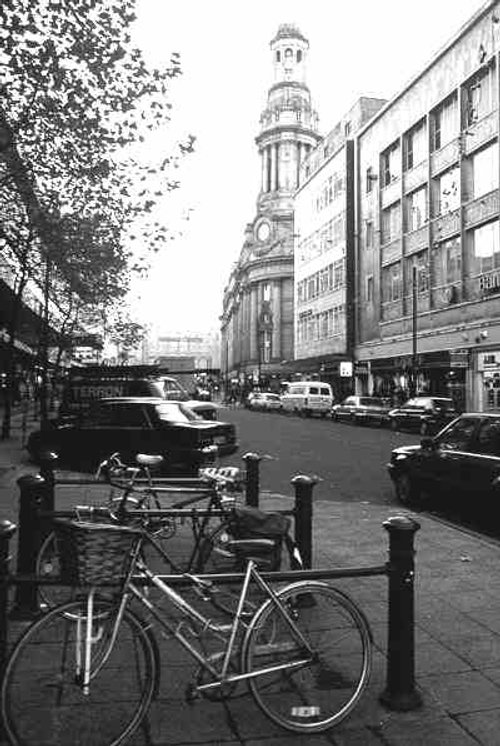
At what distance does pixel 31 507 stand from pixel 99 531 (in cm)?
199

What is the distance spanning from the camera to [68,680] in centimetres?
329

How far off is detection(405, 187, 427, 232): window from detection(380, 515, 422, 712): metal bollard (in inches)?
1544

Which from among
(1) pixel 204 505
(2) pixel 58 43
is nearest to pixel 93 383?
(2) pixel 58 43

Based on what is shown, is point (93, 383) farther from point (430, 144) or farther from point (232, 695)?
point (430, 144)

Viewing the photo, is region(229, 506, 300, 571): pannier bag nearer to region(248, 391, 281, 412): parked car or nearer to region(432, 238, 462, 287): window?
region(432, 238, 462, 287): window

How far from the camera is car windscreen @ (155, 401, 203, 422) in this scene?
13.7 metres

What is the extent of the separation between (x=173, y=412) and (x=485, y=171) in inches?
1034

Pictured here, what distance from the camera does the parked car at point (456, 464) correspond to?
351 inches

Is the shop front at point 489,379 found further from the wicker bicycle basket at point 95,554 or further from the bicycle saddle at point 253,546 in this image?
the wicker bicycle basket at point 95,554

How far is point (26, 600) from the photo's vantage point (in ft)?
16.5

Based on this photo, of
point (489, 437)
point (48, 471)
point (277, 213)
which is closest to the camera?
point (48, 471)

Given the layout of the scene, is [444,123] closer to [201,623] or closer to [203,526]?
[203,526]

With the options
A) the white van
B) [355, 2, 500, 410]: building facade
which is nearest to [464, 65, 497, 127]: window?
[355, 2, 500, 410]: building facade

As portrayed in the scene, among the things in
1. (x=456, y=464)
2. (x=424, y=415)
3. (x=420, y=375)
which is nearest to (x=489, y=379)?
(x=424, y=415)
